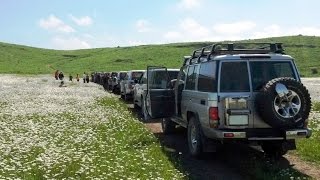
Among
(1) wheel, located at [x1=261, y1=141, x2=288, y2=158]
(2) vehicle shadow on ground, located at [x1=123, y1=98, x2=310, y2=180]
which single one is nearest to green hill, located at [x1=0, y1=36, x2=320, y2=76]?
(2) vehicle shadow on ground, located at [x1=123, y1=98, x2=310, y2=180]

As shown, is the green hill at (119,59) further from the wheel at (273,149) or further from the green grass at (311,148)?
the wheel at (273,149)

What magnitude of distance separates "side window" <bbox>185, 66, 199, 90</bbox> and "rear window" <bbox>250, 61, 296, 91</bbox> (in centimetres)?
224

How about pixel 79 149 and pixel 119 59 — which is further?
pixel 119 59

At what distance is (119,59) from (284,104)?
130348 mm

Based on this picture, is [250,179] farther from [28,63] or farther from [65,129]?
[28,63]

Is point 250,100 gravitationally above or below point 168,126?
above

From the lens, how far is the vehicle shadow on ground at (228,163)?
10703mm

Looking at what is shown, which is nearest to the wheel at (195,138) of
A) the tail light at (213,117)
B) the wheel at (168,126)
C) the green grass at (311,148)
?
the tail light at (213,117)

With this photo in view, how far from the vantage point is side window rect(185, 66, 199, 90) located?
1316 centimetres

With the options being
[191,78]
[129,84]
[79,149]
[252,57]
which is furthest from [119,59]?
[252,57]

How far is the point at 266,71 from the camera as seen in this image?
1132 centimetres

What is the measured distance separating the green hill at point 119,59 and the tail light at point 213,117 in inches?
3767

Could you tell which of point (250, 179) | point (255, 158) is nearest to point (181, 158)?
point (255, 158)

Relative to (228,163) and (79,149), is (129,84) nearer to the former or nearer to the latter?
(79,149)
